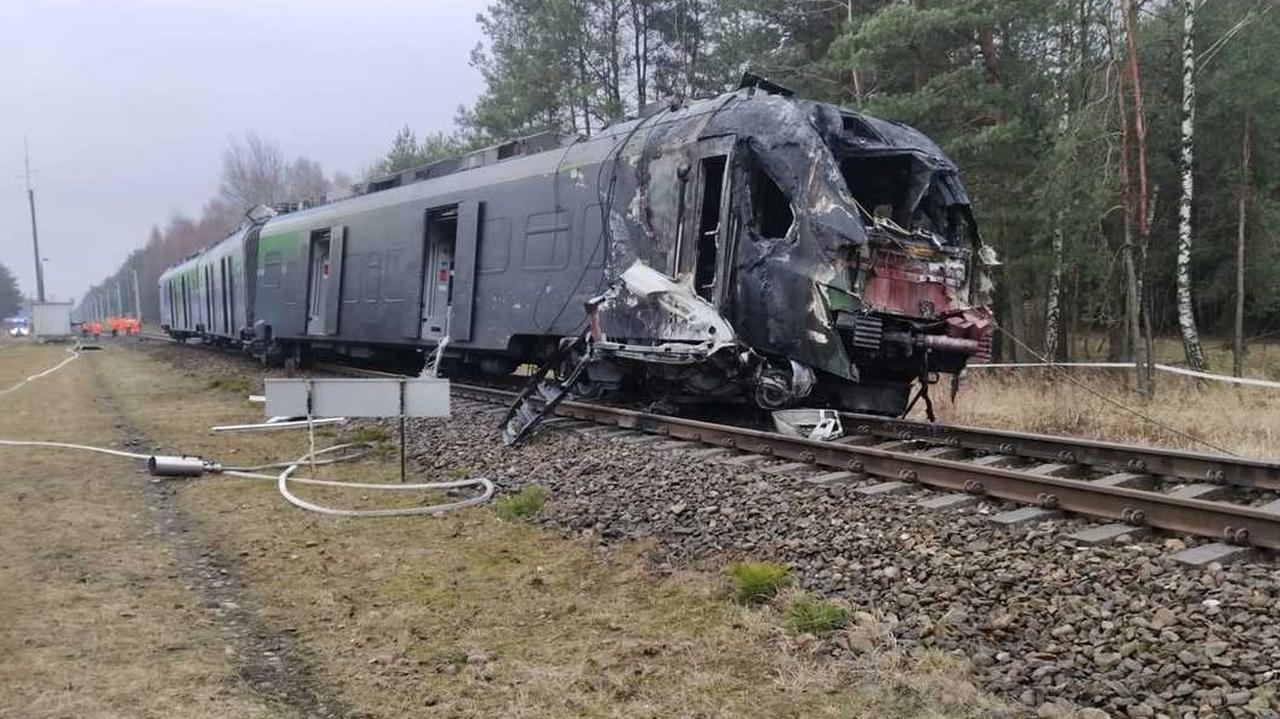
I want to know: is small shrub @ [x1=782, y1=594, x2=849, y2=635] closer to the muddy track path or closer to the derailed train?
the muddy track path

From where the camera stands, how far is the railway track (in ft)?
15.1

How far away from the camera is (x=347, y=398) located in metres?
7.70

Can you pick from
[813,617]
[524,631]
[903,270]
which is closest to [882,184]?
[903,270]

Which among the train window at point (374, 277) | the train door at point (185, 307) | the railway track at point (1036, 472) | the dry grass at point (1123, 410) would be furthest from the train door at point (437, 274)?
the train door at point (185, 307)

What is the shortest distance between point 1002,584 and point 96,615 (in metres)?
4.28

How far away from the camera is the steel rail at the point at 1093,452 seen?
19.3 feet

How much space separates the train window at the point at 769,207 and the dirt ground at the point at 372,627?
383 cm

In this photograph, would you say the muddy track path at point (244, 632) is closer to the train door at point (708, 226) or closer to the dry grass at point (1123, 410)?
the train door at point (708, 226)

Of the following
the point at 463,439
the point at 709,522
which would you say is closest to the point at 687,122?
the point at 463,439

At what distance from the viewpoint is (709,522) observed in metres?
5.64

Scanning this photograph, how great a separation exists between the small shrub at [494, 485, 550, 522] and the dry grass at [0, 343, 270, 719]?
2107mm

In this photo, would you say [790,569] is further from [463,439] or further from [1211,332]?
[1211,332]

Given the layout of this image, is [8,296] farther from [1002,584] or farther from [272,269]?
[1002,584]

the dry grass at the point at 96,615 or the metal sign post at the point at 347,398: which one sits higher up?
the metal sign post at the point at 347,398
